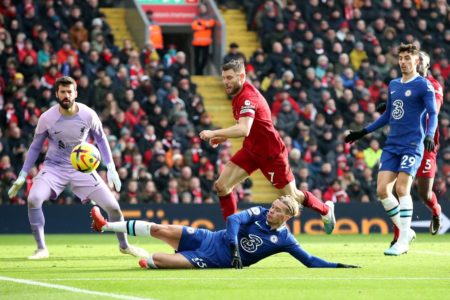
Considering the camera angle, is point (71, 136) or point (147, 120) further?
point (147, 120)

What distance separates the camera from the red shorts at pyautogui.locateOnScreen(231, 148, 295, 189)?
51.6ft

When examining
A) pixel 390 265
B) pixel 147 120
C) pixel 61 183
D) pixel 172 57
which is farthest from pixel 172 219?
pixel 390 265

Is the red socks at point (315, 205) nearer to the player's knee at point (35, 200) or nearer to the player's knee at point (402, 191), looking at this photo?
the player's knee at point (402, 191)

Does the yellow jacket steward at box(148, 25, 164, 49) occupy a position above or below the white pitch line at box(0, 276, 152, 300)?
below

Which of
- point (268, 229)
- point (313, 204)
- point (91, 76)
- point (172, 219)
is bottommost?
point (172, 219)

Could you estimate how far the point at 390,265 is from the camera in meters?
14.1

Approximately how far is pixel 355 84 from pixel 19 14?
799 cm

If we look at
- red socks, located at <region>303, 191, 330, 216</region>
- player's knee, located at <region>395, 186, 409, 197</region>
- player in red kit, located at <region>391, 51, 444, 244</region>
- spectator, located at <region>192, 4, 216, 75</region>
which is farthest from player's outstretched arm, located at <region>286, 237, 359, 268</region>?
spectator, located at <region>192, 4, 216, 75</region>

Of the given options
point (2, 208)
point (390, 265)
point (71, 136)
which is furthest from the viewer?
point (2, 208)

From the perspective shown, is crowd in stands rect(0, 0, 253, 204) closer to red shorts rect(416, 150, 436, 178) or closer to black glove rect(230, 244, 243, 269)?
red shorts rect(416, 150, 436, 178)

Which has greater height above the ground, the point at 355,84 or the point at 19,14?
the point at 19,14

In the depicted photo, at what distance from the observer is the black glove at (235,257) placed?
1288cm

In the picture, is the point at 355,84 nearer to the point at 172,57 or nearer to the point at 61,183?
the point at 172,57

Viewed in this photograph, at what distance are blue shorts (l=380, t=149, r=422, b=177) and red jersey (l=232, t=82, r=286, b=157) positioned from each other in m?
1.31
